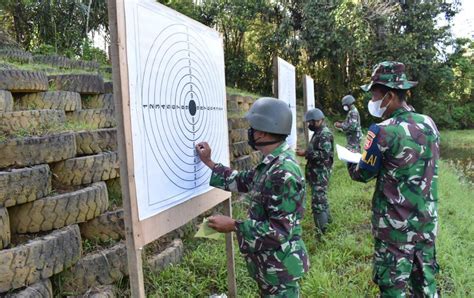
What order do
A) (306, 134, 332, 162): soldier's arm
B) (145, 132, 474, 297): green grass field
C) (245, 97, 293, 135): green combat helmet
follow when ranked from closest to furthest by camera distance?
(245, 97, 293, 135): green combat helmet
(145, 132, 474, 297): green grass field
(306, 134, 332, 162): soldier's arm

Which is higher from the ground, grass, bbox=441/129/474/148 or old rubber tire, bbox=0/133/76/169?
old rubber tire, bbox=0/133/76/169

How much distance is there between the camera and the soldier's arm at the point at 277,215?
174 cm

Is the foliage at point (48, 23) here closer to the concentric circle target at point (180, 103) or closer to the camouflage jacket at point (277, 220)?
the concentric circle target at point (180, 103)

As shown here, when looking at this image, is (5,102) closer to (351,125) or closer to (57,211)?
(57,211)

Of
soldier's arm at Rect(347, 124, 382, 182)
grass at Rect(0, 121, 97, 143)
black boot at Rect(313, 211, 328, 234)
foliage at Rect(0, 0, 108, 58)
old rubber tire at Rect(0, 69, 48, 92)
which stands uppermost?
foliage at Rect(0, 0, 108, 58)

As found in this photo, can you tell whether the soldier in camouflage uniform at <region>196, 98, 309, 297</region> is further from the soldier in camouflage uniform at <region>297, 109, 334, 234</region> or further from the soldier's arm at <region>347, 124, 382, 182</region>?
the soldier in camouflage uniform at <region>297, 109, 334, 234</region>

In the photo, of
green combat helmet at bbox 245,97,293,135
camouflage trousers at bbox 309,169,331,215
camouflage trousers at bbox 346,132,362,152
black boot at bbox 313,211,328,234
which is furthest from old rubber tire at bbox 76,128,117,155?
camouflage trousers at bbox 346,132,362,152

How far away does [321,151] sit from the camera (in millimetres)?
4289

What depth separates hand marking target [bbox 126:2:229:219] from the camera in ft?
5.87

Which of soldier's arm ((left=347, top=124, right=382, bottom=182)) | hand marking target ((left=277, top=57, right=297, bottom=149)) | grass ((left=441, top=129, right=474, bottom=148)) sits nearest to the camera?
soldier's arm ((left=347, top=124, right=382, bottom=182))

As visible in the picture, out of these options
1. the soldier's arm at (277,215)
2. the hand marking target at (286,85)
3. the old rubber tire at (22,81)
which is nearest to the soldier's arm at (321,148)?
the hand marking target at (286,85)

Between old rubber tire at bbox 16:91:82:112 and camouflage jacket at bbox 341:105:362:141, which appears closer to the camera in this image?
old rubber tire at bbox 16:91:82:112

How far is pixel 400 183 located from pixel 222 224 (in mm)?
1007

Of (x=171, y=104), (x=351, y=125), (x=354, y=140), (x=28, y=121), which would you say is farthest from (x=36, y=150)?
(x=354, y=140)
